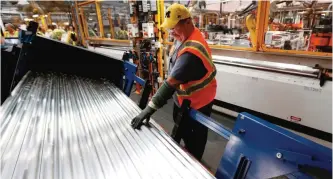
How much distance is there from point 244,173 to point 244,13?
2743mm

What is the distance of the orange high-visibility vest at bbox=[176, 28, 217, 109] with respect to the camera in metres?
1.42

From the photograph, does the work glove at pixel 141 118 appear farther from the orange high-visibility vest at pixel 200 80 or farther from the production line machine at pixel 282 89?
the production line machine at pixel 282 89

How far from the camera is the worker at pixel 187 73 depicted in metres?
1.40

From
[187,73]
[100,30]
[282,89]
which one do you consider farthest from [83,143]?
[100,30]

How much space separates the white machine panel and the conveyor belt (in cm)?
Answer: 185

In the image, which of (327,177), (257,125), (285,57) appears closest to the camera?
(327,177)

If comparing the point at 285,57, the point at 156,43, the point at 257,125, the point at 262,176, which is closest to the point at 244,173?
the point at 262,176

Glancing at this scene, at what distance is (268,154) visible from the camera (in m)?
0.88

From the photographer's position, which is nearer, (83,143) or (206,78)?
(83,143)

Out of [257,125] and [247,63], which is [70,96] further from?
[247,63]

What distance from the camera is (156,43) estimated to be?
3.74 m

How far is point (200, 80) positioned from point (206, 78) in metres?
0.05

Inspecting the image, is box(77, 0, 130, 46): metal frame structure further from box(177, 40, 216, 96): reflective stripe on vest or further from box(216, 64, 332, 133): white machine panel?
box(177, 40, 216, 96): reflective stripe on vest

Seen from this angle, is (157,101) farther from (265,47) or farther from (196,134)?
(265,47)
